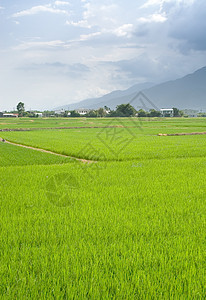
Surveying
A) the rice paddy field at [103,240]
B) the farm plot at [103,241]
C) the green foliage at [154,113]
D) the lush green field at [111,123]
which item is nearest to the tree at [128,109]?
the lush green field at [111,123]

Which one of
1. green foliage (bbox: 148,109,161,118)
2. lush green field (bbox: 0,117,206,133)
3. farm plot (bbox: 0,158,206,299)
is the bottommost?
farm plot (bbox: 0,158,206,299)

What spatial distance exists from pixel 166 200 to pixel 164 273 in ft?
10.3

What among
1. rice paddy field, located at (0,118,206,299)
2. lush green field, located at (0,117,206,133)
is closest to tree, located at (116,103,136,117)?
lush green field, located at (0,117,206,133)

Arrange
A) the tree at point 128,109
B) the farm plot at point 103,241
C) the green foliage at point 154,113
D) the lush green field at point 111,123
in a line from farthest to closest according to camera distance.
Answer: the green foliage at point 154,113, the tree at point 128,109, the lush green field at point 111,123, the farm plot at point 103,241

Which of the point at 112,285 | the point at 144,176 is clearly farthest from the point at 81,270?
the point at 144,176

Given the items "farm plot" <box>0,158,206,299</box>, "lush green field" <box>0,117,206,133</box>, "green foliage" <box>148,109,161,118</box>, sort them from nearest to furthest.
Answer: "farm plot" <box>0,158,206,299</box>
"lush green field" <box>0,117,206,133</box>
"green foliage" <box>148,109,161,118</box>

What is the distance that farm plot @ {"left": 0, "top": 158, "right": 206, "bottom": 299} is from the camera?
2930 millimetres

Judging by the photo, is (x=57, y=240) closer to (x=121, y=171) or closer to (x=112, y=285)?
(x=112, y=285)

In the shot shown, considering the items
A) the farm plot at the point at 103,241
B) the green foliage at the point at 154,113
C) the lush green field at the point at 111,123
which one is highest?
the green foliage at the point at 154,113

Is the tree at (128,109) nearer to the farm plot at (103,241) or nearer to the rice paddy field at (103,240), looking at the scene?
the rice paddy field at (103,240)

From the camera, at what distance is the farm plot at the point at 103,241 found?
9.61 feet

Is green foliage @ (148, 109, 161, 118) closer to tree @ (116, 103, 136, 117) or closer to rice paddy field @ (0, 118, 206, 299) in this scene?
tree @ (116, 103, 136, 117)

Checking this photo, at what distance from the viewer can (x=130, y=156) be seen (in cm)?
1496

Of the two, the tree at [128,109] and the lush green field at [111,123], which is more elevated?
the tree at [128,109]
